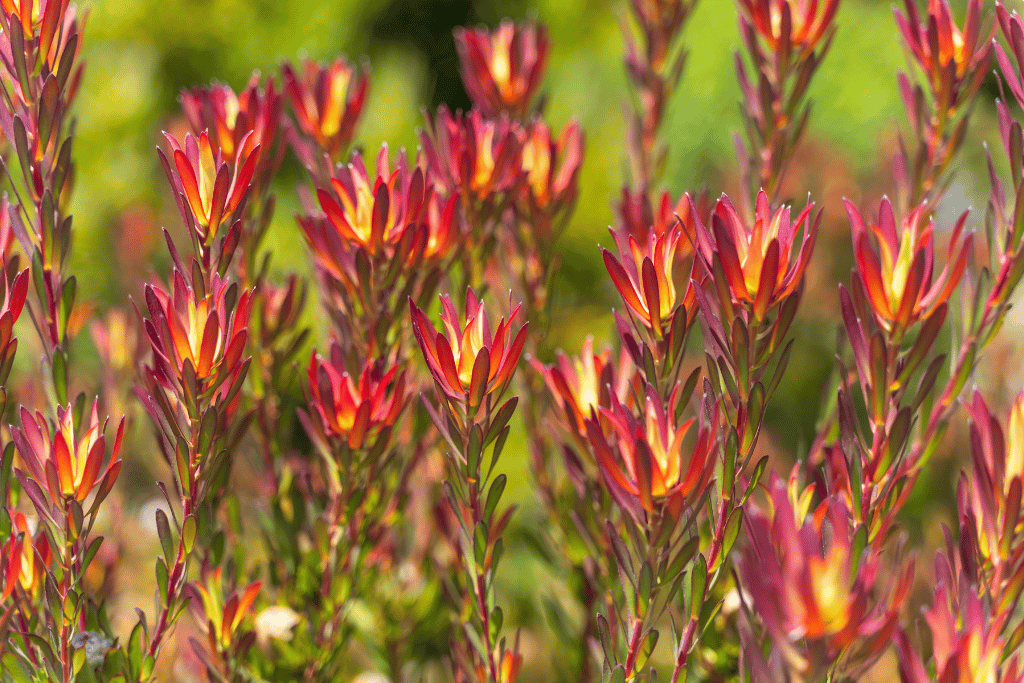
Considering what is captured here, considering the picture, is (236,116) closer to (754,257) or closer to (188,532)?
(188,532)

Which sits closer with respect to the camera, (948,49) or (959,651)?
(959,651)

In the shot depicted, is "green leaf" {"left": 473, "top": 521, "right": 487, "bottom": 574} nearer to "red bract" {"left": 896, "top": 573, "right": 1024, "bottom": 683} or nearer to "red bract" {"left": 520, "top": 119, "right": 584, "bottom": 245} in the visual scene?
"red bract" {"left": 896, "top": 573, "right": 1024, "bottom": 683}

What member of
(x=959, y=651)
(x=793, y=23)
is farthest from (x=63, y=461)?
(x=793, y=23)

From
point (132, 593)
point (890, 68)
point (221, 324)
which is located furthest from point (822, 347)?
point (221, 324)

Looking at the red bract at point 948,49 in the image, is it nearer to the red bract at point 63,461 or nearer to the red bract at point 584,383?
the red bract at point 584,383

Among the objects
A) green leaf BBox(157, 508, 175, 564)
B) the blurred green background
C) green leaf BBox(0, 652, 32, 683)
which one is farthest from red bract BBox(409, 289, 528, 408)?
the blurred green background

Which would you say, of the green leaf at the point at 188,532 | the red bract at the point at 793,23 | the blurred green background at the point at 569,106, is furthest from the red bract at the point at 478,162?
the blurred green background at the point at 569,106
